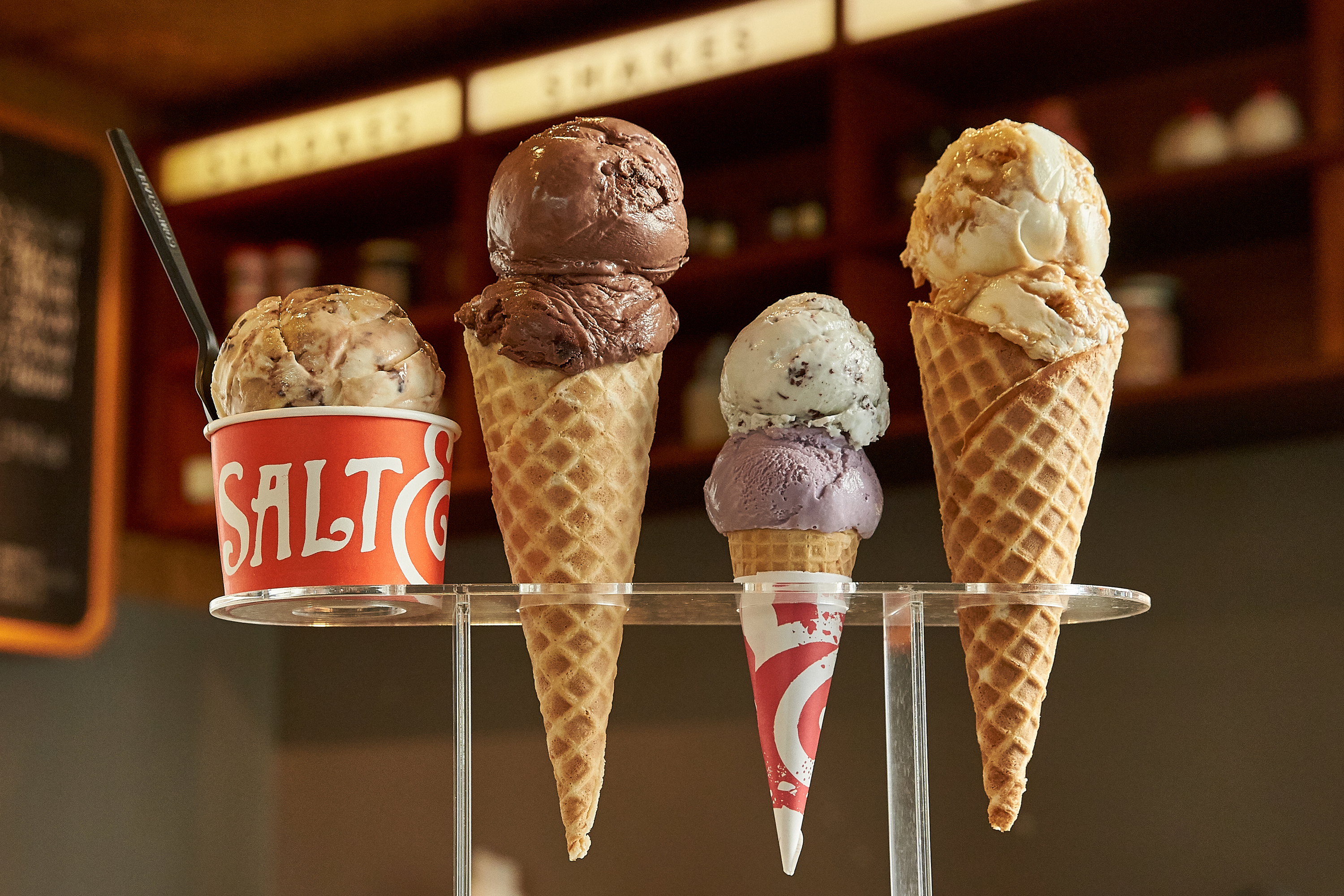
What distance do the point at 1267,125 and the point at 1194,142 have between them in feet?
0.34

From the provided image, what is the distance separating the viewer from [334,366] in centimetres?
99

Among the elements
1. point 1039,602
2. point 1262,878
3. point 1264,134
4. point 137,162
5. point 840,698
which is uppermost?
A: point 1264,134

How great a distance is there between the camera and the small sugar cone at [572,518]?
97cm

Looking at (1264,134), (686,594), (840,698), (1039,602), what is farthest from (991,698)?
(840,698)

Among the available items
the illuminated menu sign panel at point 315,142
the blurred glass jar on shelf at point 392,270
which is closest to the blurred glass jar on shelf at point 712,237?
the illuminated menu sign panel at point 315,142

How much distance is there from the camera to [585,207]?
3.18 feet

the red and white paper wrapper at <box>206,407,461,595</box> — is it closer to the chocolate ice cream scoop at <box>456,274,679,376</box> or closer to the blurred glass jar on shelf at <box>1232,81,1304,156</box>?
the chocolate ice cream scoop at <box>456,274,679,376</box>

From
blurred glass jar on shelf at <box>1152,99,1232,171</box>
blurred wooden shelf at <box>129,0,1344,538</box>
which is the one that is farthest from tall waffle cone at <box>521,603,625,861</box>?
blurred glass jar on shelf at <box>1152,99,1232,171</box>

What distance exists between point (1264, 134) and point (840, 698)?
1194 mm

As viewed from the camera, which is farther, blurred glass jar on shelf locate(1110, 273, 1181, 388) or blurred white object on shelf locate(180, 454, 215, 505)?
blurred white object on shelf locate(180, 454, 215, 505)

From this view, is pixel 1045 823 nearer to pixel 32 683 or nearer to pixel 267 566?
pixel 267 566

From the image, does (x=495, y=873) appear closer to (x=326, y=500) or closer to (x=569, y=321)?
(x=326, y=500)

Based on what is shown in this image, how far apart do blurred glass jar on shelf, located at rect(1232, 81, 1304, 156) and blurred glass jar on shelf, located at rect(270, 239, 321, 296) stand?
1913mm

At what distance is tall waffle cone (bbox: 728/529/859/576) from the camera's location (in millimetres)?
957
